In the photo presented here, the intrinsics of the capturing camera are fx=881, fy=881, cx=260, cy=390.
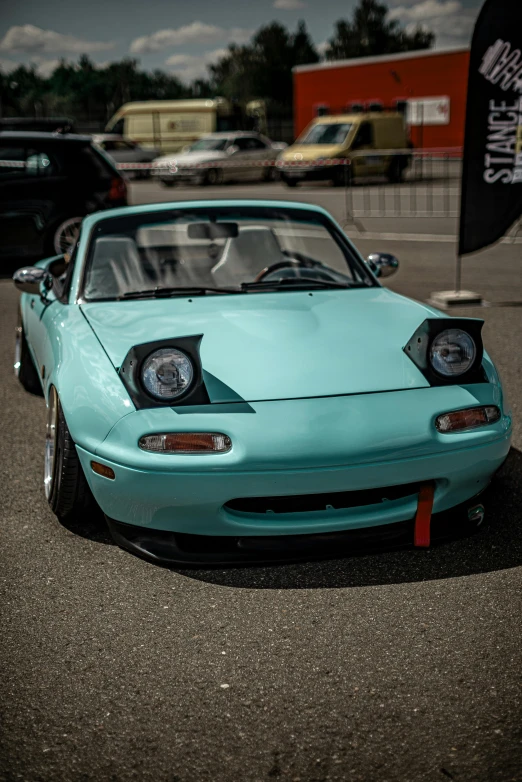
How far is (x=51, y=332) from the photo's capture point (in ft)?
13.4

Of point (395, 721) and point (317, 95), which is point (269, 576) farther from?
point (317, 95)

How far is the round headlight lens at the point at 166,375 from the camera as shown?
3078mm

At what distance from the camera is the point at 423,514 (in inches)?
122

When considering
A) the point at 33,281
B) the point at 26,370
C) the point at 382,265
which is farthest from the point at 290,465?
the point at 26,370

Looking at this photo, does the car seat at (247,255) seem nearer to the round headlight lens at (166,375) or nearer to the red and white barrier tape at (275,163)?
the round headlight lens at (166,375)

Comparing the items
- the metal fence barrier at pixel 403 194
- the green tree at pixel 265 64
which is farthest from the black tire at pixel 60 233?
the green tree at pixel 265 64

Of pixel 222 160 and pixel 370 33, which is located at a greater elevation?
pixel 370 33

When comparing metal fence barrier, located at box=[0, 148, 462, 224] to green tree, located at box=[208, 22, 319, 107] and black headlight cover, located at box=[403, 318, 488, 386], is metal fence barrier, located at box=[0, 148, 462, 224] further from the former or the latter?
green tree, located at box=[208, 22, 319, 107]

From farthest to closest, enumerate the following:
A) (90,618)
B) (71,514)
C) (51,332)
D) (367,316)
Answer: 1. (51,332)
2. (367,316)
3. (71,514)
4. (90,618)

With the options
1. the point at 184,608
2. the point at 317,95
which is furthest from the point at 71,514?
the point at 317,95

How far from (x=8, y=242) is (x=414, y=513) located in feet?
27.1

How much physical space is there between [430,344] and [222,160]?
23228mm

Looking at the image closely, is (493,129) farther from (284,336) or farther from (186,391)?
(186,391)

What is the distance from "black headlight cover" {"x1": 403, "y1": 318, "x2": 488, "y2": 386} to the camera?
3.28 m
